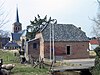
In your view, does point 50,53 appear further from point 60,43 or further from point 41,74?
point 41,74

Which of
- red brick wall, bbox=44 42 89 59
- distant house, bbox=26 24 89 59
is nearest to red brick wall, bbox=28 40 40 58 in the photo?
distant house, bbox=26 24 89 59

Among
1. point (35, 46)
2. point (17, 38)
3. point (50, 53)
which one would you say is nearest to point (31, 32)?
point (35, 46)

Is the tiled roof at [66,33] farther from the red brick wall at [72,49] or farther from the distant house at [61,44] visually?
the red brick wall at [72,49]

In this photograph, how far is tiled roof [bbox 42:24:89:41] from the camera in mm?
59031

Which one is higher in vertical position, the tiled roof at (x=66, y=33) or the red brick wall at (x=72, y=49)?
the tiled roof at (x=66, y=33)

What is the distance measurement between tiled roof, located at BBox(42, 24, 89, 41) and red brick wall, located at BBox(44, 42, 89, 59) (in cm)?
105

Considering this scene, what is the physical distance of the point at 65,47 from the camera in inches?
2306

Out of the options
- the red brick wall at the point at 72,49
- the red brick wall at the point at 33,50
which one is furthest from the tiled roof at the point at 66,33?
the red brick wall at the point at 33,50

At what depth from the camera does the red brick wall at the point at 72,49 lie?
189 feet

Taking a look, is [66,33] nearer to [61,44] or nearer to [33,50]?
[61,44]

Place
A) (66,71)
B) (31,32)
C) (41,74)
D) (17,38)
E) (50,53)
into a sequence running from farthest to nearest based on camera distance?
(17,38)
(31,32)
(50,53)
(66,71)
(41,74)

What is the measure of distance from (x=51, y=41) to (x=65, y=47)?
126 inches

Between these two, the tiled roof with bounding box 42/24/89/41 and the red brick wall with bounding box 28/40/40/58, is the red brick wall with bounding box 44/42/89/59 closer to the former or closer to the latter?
the tiled roof with bounding box 42/24/89/41

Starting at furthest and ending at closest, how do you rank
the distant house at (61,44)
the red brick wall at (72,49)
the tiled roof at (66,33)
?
1. the tiled roof at (66,33)
2. the distant house at (61,44)
3. the red brick wall at (72,49)
